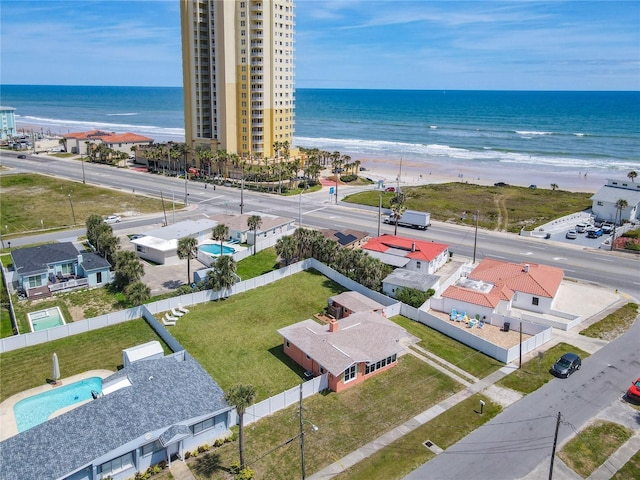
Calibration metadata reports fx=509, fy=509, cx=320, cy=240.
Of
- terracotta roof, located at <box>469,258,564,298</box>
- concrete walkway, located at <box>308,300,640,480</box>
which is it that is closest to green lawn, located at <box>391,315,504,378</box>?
concrete walkway, located at <box>308,300,640,480</box>

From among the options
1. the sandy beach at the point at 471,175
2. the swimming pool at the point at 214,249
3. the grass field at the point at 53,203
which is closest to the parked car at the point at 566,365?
the swimming pool at the point at 214,249

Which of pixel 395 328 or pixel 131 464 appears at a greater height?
pixel 395 328

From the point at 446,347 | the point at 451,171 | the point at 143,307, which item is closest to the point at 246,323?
the point at 143,307

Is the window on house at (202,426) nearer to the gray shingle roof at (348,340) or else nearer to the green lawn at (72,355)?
the gray shingle roof at (348,340)

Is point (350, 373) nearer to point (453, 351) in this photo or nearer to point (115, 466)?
point (453, 351)

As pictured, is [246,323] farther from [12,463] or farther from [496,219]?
[496,219]
